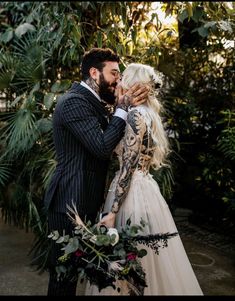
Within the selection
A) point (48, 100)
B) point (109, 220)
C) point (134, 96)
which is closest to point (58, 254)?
point (109, 220)

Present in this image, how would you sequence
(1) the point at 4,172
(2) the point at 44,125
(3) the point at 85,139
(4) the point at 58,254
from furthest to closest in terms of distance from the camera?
(1) the point at 4,172, (2) the point at 44,125, (4) the point at 58,254, (3) the point at 85,139

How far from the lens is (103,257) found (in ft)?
6.60

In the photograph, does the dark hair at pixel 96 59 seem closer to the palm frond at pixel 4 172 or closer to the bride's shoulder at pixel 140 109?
the bride's shoulder at pixel 140 109

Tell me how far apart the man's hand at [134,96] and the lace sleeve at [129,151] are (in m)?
0.06

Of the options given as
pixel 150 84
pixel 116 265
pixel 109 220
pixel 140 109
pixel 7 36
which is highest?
pixel 7 36

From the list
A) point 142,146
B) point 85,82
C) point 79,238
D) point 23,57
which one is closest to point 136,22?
point 23,57

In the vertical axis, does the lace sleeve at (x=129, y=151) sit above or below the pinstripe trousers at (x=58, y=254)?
above

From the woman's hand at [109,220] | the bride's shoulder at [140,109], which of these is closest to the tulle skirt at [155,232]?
the woman's hand at [109,220]

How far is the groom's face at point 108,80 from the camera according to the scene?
2.48 metres

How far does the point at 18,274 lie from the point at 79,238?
206cm

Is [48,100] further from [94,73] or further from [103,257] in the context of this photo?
[103,257]

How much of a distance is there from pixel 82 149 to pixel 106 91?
15.8 inches

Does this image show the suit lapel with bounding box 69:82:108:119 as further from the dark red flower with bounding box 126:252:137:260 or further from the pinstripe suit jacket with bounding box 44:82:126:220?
the dark red flower with bounding box 126:252:137:260

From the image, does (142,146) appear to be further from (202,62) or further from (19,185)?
(202,62)
